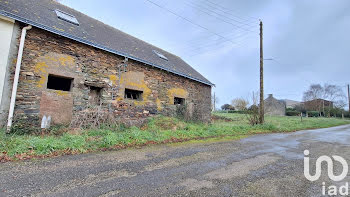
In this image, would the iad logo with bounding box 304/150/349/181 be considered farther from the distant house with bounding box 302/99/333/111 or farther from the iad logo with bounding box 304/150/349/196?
the distant house with bounding box 302/99/333/111

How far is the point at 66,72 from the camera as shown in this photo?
643 centimetres

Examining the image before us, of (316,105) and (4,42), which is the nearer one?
(4,42)

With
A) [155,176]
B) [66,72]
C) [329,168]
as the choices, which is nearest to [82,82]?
[66,72]

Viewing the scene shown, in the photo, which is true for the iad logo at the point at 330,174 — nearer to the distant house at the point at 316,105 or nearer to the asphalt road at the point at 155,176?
the asphalt road at the point at 155,176

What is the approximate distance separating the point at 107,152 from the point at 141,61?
5.26m

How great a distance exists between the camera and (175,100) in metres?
10.9

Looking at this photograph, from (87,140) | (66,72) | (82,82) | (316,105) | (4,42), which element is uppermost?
(316,105)

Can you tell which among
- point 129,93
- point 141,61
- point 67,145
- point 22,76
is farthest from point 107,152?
point 141,61

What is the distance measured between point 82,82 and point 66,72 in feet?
2.16

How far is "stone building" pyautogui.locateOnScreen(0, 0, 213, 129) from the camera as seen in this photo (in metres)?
5.45

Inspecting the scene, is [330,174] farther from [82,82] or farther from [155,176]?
[82,82]

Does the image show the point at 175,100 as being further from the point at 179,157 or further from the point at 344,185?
the point at 344,185

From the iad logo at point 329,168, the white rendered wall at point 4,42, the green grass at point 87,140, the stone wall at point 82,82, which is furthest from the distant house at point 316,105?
the white rendered wall at point 4,42

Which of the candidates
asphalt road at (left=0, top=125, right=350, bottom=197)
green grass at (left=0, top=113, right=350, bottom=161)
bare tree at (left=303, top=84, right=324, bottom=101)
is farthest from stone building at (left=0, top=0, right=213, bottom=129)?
bare tree at (left=303, top=84, right=324, bottom=101)
